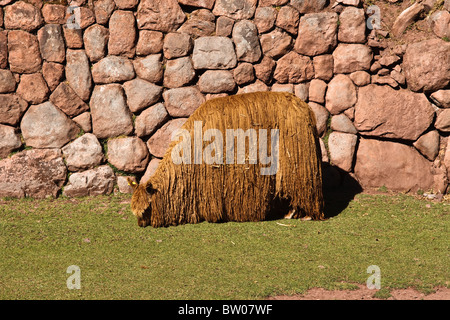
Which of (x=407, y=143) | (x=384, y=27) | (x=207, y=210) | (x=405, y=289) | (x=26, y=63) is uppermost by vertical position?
(x=384, y=27)

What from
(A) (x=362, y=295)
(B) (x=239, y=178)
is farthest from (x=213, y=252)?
(A) (x=362, y=295)

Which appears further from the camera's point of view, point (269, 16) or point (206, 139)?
point (269, 16)

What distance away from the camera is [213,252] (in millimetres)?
5719

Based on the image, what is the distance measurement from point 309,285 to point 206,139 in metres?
2.05

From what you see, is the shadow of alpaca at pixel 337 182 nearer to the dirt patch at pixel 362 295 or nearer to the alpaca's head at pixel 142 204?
the alpaca's head at pixel 142 204

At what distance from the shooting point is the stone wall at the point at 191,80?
734 centimetres

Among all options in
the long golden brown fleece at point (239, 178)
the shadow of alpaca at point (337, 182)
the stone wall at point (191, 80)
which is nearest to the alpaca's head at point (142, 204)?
the long golden brown fleece at point (239, 178)

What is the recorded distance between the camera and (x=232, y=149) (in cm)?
628

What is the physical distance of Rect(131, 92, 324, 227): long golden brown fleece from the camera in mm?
6285

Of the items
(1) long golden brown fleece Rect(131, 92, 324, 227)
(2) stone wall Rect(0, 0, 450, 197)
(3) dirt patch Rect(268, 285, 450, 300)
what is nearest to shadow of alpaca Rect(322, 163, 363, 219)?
(2) stone wall Rect(0, 0, 450, 197)

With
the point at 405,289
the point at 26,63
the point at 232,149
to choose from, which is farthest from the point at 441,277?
the point at 26,63

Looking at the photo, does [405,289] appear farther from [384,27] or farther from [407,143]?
[384,27]

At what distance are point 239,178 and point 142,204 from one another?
106 centimetres

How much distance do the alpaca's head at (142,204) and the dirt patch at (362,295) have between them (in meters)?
2.03
